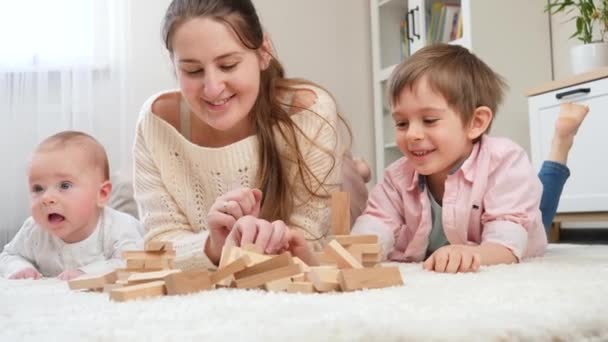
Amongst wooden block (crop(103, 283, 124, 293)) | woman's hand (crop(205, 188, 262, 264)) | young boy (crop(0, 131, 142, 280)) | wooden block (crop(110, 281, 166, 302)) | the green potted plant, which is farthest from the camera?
the green potted plant

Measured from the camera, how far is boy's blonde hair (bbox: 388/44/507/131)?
51.7 inches

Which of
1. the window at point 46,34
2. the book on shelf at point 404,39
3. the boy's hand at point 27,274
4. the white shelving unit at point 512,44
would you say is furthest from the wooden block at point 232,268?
the book on shelf at point 404,39

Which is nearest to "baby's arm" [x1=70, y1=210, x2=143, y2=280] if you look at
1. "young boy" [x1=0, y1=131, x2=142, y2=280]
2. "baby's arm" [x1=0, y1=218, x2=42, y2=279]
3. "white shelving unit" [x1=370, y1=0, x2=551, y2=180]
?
"young boy" [x1=0, y1=131, x2=142, y2=280]

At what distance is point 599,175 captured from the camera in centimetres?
242

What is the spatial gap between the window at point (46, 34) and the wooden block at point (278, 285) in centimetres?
244

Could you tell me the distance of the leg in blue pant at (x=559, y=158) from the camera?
1.73 meters

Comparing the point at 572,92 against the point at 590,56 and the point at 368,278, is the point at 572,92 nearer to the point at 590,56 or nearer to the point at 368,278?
the point at 590,56

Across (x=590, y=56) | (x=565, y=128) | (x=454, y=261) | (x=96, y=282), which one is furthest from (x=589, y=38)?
(x=96, y=282)

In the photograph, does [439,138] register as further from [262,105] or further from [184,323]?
[184,323]

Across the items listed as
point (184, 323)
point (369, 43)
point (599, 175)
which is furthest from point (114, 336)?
point (369, 43)

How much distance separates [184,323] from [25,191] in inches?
101

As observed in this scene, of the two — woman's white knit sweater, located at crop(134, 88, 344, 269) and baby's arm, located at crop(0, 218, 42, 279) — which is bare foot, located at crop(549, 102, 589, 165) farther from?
baby's arm, located at crop(0, 218, 42, 279)

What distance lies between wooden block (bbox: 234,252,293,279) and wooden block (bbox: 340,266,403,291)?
68 mm

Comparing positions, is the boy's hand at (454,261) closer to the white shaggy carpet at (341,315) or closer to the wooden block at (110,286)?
the white shaggy carpet at (341,315)
